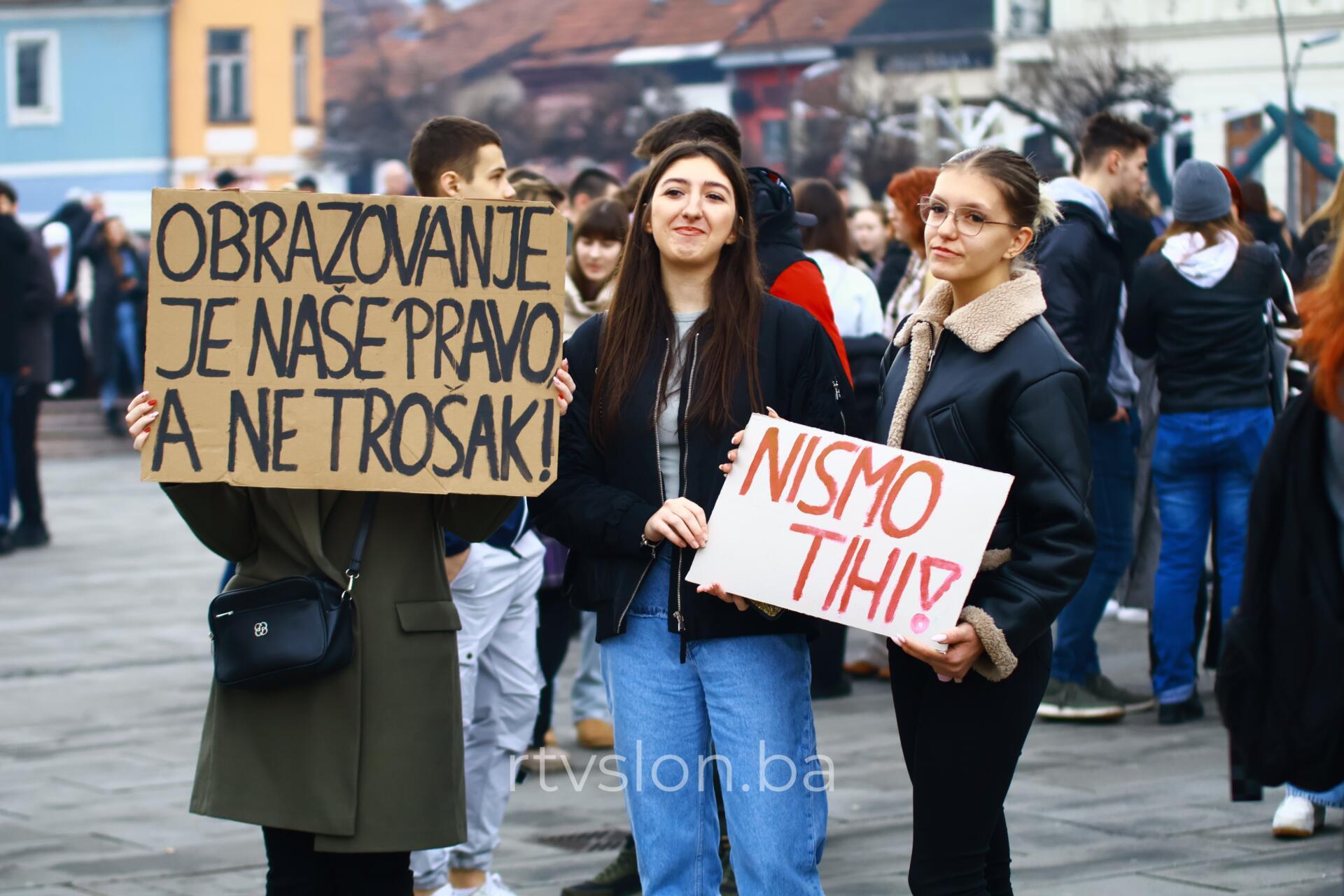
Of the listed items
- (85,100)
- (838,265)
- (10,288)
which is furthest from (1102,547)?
(85,100)

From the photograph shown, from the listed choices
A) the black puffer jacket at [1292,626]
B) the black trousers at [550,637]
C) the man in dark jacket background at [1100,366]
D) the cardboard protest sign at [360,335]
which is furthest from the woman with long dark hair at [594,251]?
the black puffer jacket at [1292,626]

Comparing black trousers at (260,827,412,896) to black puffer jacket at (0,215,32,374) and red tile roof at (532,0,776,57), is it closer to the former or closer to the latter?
black puffer jacket at (0,215,32,374)

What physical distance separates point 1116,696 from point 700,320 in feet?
13.9

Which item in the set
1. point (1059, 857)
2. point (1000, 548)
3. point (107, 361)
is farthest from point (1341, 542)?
point (107, 361)

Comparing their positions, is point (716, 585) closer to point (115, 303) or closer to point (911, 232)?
point (911, 232)

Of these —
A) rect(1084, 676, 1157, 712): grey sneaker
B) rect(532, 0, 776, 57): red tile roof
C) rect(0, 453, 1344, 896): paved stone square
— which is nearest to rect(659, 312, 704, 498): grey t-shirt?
rect(0, 453, 1344, 896): paved stone square

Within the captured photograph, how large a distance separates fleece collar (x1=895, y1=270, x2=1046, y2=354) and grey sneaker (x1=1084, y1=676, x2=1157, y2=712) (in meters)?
4.12

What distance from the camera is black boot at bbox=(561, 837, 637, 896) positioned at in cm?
521

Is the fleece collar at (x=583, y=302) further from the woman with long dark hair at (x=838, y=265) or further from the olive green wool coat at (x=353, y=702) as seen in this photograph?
the olive green wool coat at (x=353, y=702)

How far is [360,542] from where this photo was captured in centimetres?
382

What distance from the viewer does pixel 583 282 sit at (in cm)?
704

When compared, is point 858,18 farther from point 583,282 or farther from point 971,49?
Answer: point 583,282

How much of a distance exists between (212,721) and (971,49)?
46.2 meters

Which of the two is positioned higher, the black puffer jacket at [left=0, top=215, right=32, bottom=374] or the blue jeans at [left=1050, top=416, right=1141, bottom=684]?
the black puffer jacket at [left=0, top=215, right=32, bottom=374]
